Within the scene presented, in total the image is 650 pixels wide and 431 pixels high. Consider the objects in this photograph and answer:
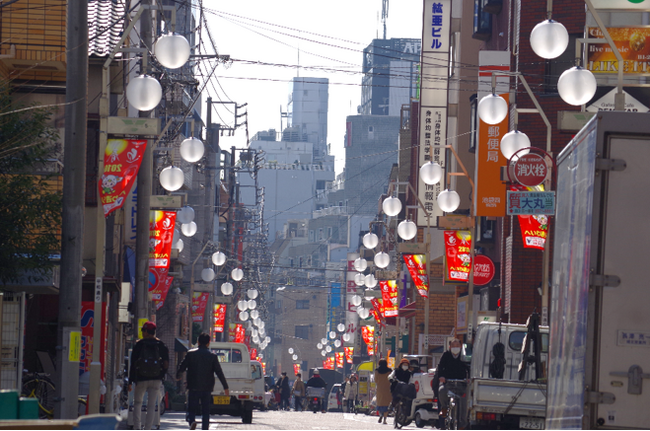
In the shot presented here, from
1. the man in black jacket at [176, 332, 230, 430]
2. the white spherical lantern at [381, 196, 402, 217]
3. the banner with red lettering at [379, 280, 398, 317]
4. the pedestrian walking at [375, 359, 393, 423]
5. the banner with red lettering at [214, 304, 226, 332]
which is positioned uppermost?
the white spherical lantern at [381, 196, 402, 217]

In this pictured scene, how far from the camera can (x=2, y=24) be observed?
24.0 metres

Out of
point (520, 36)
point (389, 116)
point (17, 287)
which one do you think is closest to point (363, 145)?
point (389, 116)

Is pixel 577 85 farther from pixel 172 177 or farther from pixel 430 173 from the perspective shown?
pixel 172 177

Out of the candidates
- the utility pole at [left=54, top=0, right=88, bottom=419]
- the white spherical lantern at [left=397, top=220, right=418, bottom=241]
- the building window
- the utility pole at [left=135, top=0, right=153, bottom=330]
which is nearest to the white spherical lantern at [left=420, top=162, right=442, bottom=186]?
the white spherical lantern at [left=397, top=220, right=418, bottom=241]

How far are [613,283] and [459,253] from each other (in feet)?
77.9

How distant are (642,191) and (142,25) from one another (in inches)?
687

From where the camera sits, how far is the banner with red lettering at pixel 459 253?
32000 mm

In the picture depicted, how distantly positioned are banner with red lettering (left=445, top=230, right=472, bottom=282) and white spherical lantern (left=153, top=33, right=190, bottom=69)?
17.2 m

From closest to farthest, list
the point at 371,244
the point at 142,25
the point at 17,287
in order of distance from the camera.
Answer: the point at 17,287
the point at 142,25
the point at 371,244

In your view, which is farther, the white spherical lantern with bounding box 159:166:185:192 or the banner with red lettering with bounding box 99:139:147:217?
the white spherical lantern with bounding box 159:166:185:192

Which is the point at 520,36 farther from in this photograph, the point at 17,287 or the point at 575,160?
the point at 575,160

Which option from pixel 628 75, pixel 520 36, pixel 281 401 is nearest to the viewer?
pixel 628 75

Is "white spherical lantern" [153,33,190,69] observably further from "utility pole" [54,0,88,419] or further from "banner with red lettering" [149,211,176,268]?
"banner with red lettering" [149,211,176,268]

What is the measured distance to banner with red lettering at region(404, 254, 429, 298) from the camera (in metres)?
40.0
